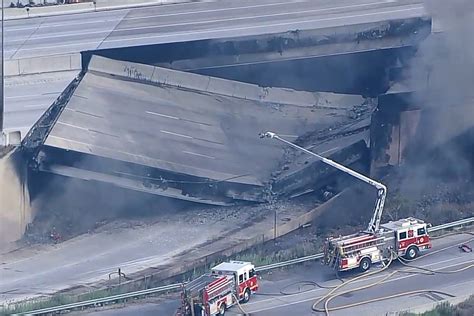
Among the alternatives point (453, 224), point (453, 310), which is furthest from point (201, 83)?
point (453, 310)

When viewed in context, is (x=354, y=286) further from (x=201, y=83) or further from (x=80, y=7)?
(x=80, y=7)

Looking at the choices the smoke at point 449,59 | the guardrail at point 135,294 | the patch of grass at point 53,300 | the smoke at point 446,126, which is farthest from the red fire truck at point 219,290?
the smoke at point 449,59

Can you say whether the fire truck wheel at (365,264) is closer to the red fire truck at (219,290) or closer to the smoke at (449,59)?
the red fire truck at (219,290)

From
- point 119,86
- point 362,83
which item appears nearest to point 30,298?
point 119,86

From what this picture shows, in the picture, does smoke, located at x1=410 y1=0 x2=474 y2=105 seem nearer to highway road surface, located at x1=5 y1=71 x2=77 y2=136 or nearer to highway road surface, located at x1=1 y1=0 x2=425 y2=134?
highway road surface, located at x1=1 y1=0 x2=425 y2=134

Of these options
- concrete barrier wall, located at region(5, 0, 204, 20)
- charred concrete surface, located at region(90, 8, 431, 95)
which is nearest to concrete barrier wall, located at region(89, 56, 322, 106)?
charred concrete surface, located at region(90, 8, 431, 95)
